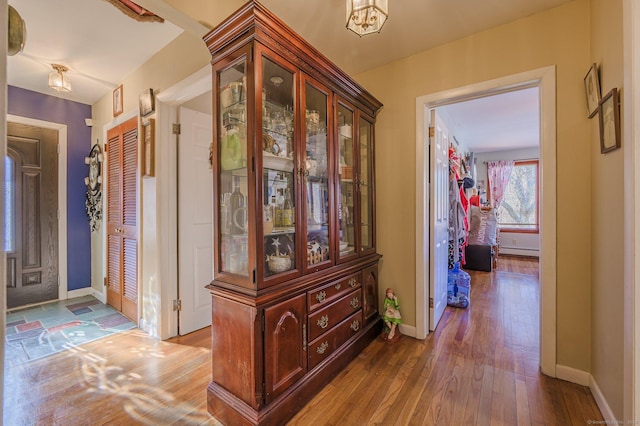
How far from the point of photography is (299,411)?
5.26ft

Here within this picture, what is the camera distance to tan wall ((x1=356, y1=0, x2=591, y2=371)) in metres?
1.82

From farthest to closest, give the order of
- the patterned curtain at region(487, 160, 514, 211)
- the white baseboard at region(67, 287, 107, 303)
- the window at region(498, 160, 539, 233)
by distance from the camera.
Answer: the patterned curtain at region(487, 160, 514, 211) → the window at region(498, 160, 539, 233) → the white baseboard at region(67, 287, 107, 303)

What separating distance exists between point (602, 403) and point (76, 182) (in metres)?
5.67

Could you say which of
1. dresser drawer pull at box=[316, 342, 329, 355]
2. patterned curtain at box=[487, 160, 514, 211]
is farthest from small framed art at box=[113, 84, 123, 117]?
patterned curtain at box=[487, 160, 514, 211]

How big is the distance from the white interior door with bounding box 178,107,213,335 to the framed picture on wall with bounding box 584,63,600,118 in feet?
10.0

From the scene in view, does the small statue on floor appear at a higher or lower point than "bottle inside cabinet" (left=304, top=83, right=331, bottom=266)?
lower

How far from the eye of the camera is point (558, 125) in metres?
1.88

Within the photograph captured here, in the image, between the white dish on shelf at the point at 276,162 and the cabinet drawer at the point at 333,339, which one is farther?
the cabinet drawer at the point at 333,339

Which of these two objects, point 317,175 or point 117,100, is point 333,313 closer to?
point 317,175

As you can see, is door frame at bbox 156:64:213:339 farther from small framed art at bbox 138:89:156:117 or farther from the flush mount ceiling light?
the flush mount ceiling light

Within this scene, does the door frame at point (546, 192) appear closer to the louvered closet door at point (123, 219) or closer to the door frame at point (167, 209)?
the door frame at point (167, 209)

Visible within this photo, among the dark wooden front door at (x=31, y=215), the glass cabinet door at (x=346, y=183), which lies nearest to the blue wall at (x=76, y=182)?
the dark wooden front door at (x=31, y=215)

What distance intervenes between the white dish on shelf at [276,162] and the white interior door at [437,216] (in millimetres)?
1523

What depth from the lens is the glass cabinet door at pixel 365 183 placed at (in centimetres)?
243
